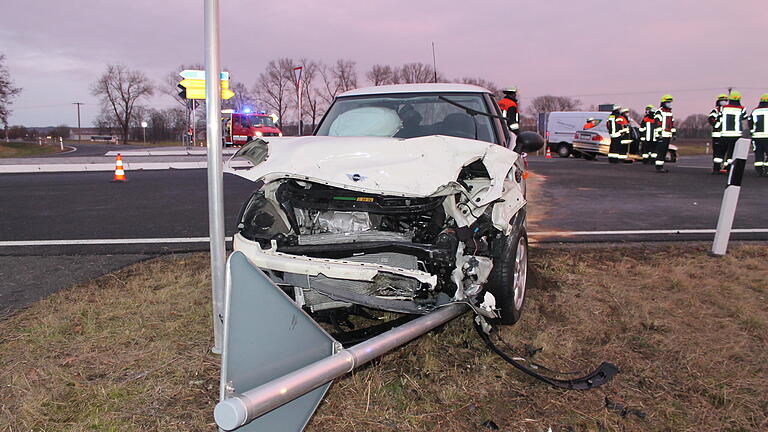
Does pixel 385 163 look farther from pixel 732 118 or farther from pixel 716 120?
pixel 716 120

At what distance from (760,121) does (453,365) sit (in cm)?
1518

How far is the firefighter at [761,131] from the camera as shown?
13.9 metres

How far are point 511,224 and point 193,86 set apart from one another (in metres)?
3.52

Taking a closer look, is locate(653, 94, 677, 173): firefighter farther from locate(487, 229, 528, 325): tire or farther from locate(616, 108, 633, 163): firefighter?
locate(487, 229, 528, 325): tire

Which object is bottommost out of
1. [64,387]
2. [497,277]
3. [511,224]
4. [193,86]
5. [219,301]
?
[64,387]

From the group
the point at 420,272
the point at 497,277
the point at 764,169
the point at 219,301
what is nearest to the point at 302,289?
the point at 219,301

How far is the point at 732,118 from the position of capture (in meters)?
14.2

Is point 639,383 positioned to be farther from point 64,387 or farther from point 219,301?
point 64,387

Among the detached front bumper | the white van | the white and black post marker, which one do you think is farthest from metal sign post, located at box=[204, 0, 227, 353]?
the white van

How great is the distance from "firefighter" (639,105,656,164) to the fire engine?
16594mm

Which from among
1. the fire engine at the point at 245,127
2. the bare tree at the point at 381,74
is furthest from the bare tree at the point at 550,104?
the fire engine at the point at 245,127

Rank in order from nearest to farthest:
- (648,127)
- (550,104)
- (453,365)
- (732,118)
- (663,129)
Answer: (453,365)
(732,118)
(663,129)
(648,127)
(550,104)

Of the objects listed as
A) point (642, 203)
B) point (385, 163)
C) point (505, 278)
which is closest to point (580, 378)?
point (505, 278)

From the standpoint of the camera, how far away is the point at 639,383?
Result: 9.52 feet
